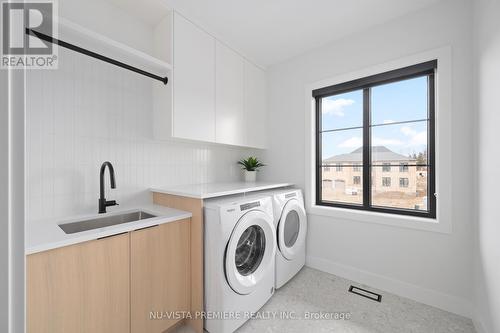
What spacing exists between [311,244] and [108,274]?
194 cm

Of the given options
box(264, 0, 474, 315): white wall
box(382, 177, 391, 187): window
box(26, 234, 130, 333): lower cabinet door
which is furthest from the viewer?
box(382, 177, 391, 187): window

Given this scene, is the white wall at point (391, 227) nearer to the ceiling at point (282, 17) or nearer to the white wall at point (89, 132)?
the ceiling at point (282, 17)

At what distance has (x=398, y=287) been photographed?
1.83m

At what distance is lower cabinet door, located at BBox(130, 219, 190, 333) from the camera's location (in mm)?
1234

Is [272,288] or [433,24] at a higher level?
[433,24]

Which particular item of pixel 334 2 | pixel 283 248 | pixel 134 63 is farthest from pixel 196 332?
pixel 334 2

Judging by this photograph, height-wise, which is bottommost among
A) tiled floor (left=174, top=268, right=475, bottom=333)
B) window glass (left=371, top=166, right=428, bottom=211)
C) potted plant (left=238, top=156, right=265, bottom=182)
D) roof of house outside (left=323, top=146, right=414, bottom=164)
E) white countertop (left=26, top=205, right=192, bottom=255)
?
tiled floor (left=174, top=268, right=475, bottom=333)

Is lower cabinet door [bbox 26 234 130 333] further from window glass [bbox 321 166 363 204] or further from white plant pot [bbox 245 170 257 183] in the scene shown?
window glass [bbox 321 166 363 204]

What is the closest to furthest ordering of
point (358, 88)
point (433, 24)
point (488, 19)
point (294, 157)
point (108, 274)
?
point (108, 274) < point (488, 19) < point (433, 24) < point (358, 88) < point (294, 157)

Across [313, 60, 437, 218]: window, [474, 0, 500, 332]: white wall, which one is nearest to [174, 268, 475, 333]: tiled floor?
[474, 0, 500, 332]: white wall

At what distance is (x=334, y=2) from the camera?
1.65 meters

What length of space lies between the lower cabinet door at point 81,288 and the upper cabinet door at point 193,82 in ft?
3.18

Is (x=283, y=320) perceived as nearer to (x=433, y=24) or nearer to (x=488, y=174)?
(x=488, y=174)

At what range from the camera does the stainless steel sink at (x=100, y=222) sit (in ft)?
4.52
